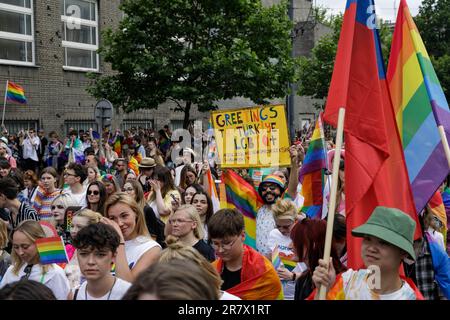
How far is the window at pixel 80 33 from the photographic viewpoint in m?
23.0

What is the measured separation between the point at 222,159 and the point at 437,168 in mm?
3821

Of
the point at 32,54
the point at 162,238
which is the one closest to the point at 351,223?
the point at 162,238

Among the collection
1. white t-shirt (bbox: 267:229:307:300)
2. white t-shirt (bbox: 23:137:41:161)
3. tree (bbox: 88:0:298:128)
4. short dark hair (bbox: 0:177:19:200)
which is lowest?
white t-shirt (bbox: 267:229:307:300)

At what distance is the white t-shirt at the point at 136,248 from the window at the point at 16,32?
661 inches

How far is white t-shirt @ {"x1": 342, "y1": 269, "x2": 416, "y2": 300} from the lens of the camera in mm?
3225

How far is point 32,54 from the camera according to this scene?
21641 millimetres

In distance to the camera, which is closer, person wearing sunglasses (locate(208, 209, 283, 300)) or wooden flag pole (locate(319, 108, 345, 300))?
wooden flag pole (locate(319, 108, 345, 300))

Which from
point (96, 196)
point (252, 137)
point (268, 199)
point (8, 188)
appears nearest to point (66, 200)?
point (96, 196)

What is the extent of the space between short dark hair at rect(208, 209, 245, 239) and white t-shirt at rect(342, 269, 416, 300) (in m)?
1.18

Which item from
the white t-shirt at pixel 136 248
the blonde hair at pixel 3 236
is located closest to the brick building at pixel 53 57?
the blonde hair at pixel 3 236

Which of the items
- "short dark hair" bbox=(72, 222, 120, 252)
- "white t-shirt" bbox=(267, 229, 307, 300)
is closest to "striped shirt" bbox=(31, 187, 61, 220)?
"white t-shirt" bbox=(267, 229, 307, 300)

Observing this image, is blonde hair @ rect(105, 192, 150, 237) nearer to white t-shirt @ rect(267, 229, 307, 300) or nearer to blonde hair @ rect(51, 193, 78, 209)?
white t-shirt @ rect(267, 229, 307, 300)

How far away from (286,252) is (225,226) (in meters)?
1.29
